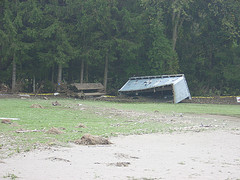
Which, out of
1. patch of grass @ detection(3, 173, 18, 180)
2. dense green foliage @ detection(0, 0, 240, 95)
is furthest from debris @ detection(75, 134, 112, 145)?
dense green foliage @ detection(0, 0, 240, 95)

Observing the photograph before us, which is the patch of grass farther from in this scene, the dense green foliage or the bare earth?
the dense green foliage

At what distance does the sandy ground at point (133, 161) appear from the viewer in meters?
7.89

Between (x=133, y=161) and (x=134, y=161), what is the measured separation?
0.02 m

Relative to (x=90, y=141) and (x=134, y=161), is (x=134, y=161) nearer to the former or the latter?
(x=134, y=161)

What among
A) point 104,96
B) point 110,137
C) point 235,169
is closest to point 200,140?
point 110,137

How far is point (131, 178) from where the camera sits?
25.2 feet

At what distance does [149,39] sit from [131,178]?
32.2m

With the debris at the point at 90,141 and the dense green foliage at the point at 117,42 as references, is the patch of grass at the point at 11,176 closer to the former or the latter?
the debris at the point at 90,141

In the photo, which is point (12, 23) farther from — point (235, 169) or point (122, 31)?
point (235, 169)

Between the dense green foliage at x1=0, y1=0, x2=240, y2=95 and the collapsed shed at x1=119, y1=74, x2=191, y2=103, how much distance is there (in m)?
2.69

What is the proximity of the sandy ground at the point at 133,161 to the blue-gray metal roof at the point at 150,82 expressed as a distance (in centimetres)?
Answer: 2014

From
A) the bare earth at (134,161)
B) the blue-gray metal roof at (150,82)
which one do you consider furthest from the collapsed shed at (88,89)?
the bare earth at (134,161)

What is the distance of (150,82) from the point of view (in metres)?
33.8

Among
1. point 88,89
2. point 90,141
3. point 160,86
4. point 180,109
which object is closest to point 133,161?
point 90,141
